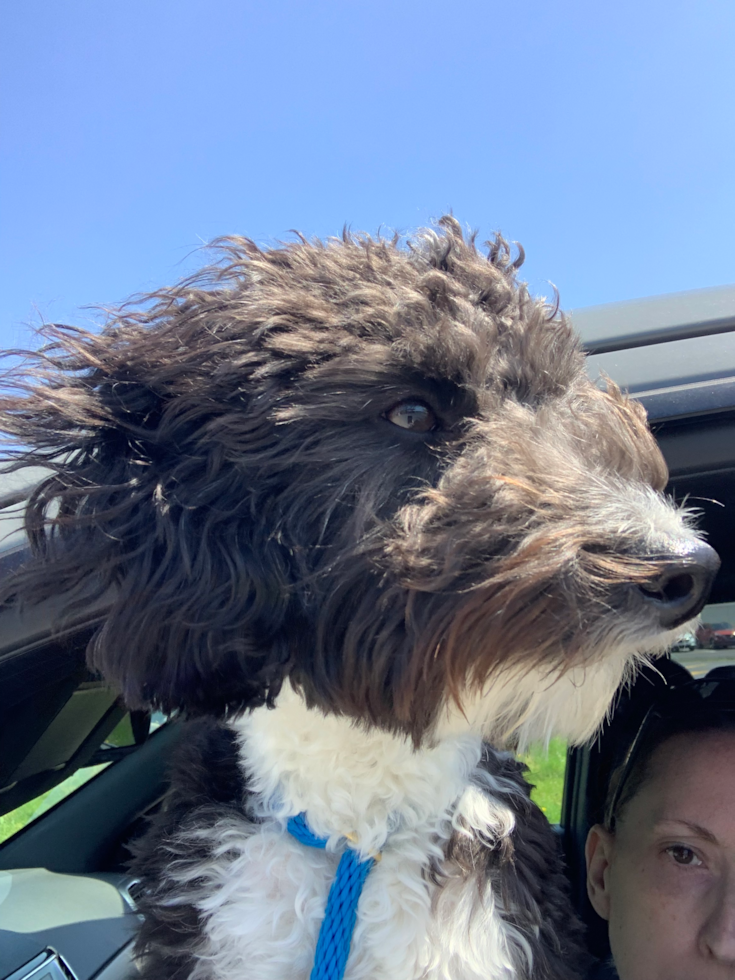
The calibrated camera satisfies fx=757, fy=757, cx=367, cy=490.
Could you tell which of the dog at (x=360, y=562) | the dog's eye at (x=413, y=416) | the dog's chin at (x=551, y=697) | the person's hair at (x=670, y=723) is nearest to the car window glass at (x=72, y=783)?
the dog at (x=360, y=562)

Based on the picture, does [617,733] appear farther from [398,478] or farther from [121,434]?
→ [121,434]

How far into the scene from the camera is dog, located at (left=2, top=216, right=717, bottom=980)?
146 centimetres

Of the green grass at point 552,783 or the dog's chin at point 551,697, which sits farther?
the green grass at point 552,783

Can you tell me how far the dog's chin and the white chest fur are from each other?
0.46 ft

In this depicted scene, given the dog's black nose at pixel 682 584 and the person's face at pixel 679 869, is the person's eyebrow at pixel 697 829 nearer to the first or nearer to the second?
the person's face at pixel 679 869

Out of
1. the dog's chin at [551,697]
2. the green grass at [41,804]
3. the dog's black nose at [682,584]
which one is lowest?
the green grass at [41,804]

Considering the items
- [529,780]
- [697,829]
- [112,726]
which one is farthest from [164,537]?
[697,829]

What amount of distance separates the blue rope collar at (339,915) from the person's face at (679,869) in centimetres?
94

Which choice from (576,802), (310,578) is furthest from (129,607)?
(576,802)

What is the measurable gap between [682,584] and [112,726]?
228 cm

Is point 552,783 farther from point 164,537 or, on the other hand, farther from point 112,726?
point 164,537

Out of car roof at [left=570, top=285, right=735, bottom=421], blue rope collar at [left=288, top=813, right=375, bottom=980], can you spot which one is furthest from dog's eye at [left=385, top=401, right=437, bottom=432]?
blue rope collar at [left=288, top=813, right=375, bottom=980]

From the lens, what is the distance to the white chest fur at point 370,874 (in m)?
1.75

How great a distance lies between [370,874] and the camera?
70.5 inches
